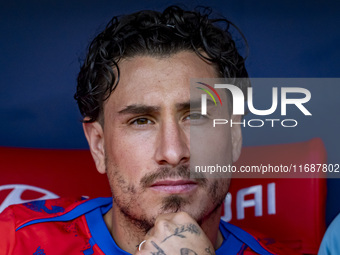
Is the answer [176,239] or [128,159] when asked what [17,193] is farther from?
[176,239]

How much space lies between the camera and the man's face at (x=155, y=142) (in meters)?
1.29

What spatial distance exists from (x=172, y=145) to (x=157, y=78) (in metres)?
0.22

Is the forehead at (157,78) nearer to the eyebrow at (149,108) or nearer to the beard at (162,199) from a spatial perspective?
the eyebrow at (149,108)

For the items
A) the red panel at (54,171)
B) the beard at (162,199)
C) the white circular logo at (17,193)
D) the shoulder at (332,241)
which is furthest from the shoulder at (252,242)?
the white circular logo at (17,193)

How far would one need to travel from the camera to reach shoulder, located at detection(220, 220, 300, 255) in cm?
149

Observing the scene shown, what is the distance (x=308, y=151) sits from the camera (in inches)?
71.5

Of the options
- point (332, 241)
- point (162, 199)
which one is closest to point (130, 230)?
point (162, 199)

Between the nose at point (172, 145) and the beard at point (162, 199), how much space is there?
3cm

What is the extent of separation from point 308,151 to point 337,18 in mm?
823

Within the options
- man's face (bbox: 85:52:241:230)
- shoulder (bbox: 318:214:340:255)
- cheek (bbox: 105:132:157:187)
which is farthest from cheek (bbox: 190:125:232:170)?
shoulder (bbox: 318:214:340:255)

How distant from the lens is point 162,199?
1.29m

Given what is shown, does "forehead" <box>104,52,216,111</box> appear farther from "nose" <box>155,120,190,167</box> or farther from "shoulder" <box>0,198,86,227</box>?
"shoulder" <box>0,198,86,227</box>

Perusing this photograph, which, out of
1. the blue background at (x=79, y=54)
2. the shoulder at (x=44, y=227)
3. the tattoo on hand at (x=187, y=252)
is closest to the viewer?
the tattoo on hand at (x=187, y=252)

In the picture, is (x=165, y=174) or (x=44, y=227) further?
(x=44, y=227)
